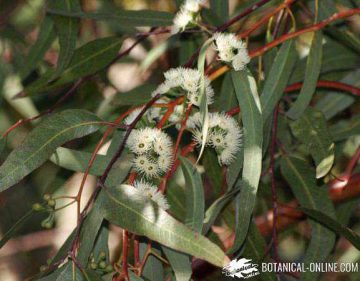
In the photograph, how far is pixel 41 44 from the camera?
159 centimetres

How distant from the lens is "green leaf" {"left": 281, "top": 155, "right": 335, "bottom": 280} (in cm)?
129

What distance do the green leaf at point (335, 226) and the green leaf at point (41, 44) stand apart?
2.15 ft

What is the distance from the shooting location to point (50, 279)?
41.7 inches

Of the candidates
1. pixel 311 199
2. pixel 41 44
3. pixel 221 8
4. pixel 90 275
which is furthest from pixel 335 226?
pixel 41 44

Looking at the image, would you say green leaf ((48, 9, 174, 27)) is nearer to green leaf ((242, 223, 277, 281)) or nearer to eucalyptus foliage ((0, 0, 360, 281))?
eucalyptus foliage ((0, 0, 360, 281))

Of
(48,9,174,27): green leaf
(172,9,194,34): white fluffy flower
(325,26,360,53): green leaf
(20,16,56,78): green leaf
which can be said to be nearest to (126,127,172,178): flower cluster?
(172,9,194,34): white fluffy flower

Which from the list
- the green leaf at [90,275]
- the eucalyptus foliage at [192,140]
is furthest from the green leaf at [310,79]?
the green leaf at [90,275]

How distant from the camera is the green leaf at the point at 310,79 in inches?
49.9

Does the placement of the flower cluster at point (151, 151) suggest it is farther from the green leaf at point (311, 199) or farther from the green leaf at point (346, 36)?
the green leaf at point (346, 36)

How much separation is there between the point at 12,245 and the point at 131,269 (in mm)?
1194

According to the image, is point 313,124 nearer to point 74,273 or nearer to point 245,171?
point 245,171

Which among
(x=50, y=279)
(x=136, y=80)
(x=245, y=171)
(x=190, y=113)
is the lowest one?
(x=50, y=279)

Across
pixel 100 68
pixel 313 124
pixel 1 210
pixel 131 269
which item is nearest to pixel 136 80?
pixel 1 210

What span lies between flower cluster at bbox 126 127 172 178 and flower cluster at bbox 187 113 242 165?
0.22ft
